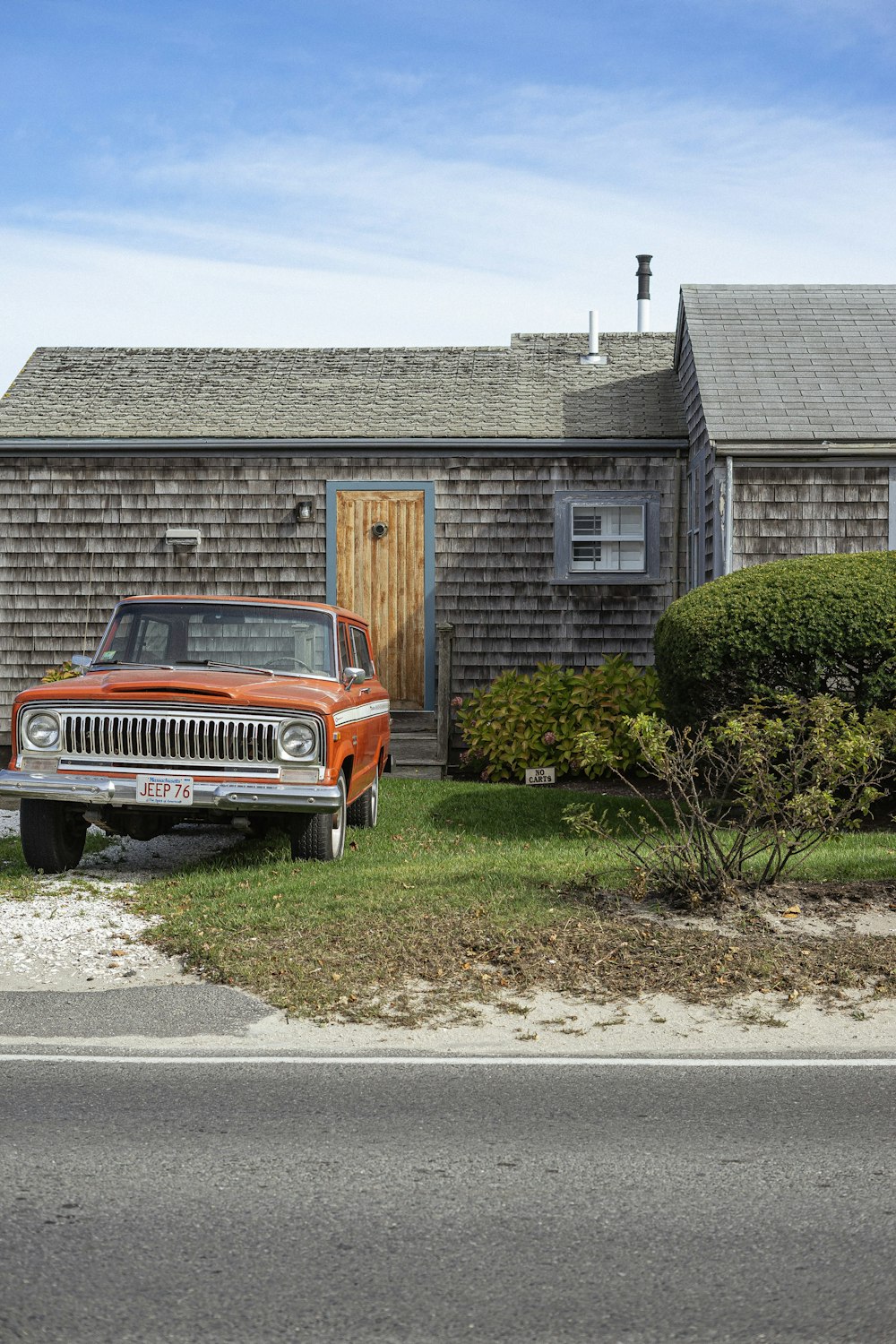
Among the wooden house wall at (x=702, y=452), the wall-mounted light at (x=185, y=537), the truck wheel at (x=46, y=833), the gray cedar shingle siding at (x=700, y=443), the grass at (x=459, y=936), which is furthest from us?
the wall-mounted light at (x=185, y=537)

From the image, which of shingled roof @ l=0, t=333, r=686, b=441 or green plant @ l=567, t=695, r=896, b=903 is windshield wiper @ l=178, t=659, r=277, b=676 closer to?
green plant @ l=567, t=695, r=896, b=903

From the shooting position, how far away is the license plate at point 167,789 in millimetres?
8312

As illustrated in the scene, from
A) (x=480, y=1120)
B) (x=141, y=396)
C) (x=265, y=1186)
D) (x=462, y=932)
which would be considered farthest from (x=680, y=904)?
(x=141, y=396)

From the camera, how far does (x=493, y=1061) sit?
213 inches

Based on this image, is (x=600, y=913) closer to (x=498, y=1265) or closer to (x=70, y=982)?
(x=70, y=982)

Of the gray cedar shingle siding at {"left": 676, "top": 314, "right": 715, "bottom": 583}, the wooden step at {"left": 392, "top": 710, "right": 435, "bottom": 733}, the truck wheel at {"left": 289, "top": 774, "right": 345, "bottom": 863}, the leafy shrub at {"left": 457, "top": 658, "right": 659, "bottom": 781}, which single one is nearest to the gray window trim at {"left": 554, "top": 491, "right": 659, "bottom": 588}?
the gray cedar shingle siding at {"left": 676, "top": 314, "right": 715, "bottom": 583}

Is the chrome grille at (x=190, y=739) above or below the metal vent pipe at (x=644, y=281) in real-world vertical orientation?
below

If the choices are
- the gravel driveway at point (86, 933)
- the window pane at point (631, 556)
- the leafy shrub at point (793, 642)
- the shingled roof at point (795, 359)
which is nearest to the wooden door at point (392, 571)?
the window pane at point (631, 556)

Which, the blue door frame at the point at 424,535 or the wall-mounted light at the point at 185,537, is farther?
the wall-mounted light at the point at 185,537

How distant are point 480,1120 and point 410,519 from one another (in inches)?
473

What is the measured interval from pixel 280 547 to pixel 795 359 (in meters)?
6.73

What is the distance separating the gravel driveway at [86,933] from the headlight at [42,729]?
3.17 ft

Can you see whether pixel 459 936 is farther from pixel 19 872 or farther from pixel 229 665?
pixel 19 872

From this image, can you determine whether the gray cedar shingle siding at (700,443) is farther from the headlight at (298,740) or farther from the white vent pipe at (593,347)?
the headlight at (298,740)
